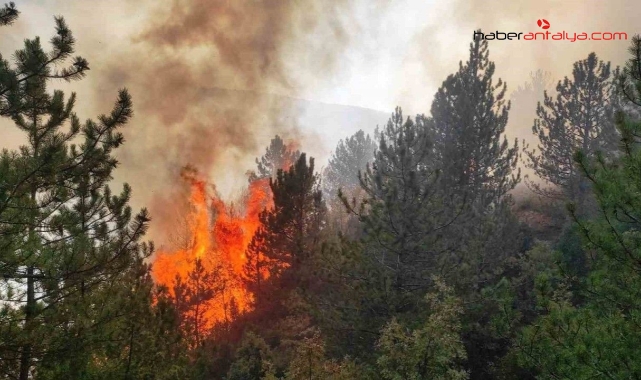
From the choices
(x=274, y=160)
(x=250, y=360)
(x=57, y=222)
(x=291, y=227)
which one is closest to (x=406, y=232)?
(x=250, y=360)

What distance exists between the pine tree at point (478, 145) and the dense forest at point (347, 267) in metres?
0.11

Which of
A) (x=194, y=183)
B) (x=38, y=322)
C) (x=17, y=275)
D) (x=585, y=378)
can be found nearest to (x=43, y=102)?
(x=17, y=275)

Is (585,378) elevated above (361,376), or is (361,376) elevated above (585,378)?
(585,378)

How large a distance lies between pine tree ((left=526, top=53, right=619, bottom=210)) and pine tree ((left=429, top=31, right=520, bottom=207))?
442cm

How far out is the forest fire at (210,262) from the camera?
23688 millimetres

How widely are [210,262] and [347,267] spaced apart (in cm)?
2422

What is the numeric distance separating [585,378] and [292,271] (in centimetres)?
1442

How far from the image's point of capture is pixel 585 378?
495 cm

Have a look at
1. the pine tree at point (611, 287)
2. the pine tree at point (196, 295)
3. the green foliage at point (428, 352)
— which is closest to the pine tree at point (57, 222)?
the green foliage at point (428, 352)

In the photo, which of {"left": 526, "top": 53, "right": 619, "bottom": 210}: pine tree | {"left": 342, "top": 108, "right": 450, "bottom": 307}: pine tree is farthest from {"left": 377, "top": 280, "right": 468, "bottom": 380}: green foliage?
{"left": 526, "top": 53, "right": 619, "bottom": 210}: pine tree

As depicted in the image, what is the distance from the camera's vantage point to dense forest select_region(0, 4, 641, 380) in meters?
5.24

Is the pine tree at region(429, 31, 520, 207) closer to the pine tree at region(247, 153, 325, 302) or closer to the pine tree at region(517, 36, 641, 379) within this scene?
the pine tree at region(247, 153, 325, 302)

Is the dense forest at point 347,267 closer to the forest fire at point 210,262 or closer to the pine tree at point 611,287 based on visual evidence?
the pine tree at point 611,287

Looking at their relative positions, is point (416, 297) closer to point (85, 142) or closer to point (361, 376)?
A: point (361, 376)
